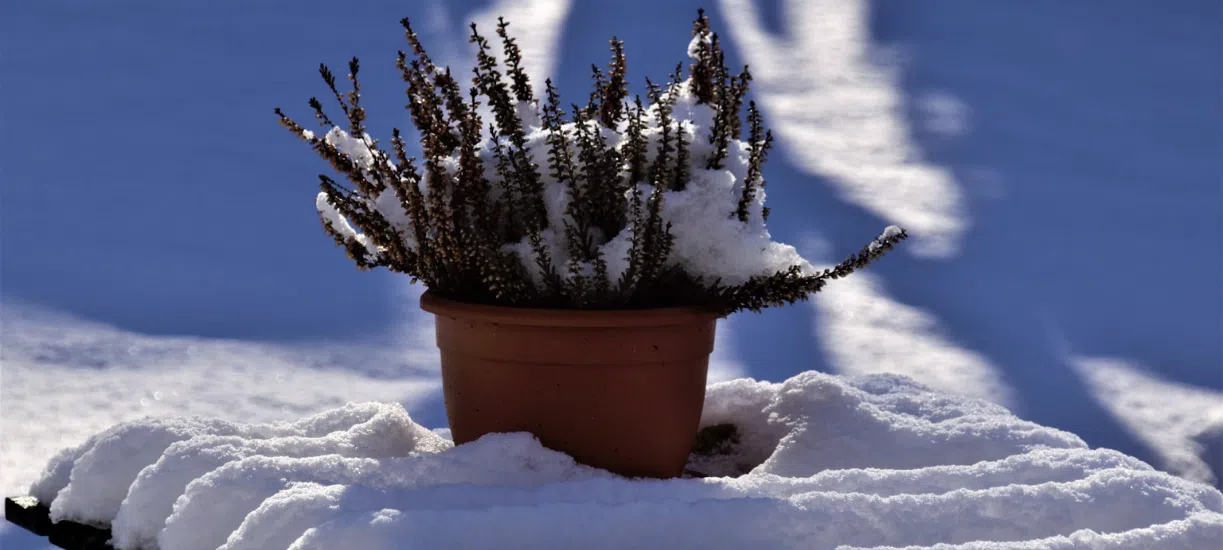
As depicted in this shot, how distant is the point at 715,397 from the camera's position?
8.82 ft

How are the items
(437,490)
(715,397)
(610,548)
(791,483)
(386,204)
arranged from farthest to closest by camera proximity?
1. (715,397)
2. (386,204)
3. (791,483)
4. (437,490)
5. (610,548)

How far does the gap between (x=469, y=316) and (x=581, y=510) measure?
54 centimetres

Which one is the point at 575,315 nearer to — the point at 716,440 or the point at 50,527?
the point at 716,440

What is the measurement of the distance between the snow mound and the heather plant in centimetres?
31

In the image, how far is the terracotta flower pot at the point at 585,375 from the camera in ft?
7.08

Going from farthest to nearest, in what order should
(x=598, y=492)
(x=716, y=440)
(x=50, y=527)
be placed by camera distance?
(x=716, y=440)
(x=50, y=527)
(x=598, y=492)

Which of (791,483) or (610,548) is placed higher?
(791,483)

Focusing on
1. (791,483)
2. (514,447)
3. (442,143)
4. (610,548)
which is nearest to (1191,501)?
(791,483)

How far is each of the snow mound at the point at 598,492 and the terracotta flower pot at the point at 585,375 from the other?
0.07 meters

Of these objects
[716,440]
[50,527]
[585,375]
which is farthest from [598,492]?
[50,527]

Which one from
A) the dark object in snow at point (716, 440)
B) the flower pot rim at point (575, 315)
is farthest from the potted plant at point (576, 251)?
the dark object in snow at point (716, 440)

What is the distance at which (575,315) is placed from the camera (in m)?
2.13

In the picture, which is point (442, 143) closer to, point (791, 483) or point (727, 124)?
point (727, 124)

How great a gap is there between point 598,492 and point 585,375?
0.29 meters
